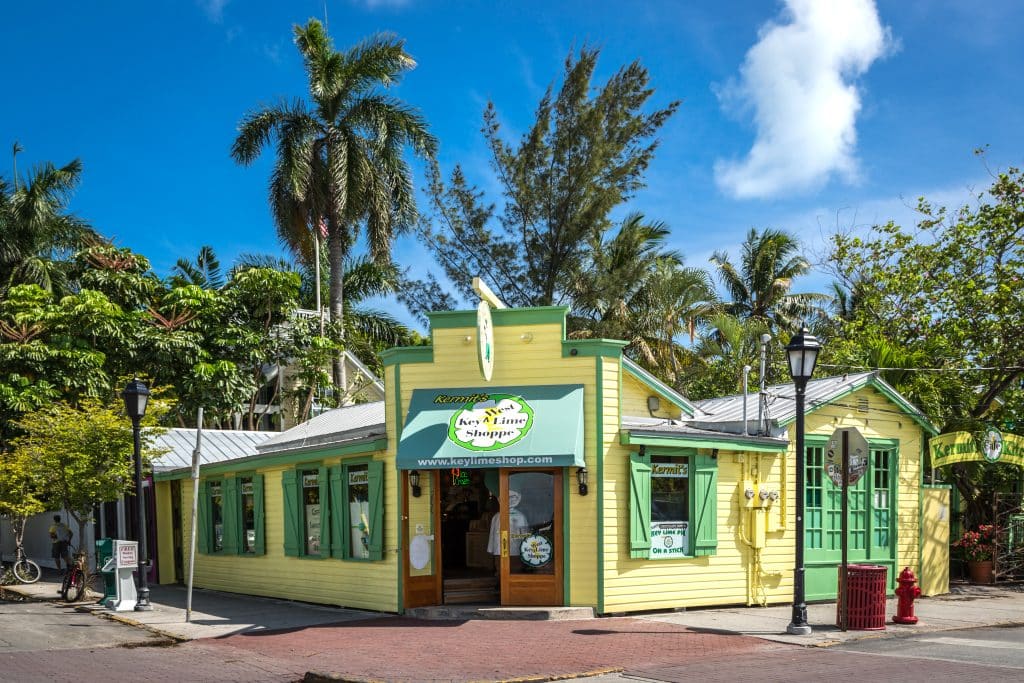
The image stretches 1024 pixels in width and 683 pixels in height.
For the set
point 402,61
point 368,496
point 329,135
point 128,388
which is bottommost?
point 368,496

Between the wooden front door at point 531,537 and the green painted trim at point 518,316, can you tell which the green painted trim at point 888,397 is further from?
the wooden front door at point 531,537

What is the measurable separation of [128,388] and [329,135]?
16321 millimetres

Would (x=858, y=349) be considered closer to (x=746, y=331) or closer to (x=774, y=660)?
(x=746, y=331)

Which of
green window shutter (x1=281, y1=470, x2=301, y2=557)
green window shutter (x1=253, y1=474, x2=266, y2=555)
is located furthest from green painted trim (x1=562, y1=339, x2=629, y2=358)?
green window shutter (x1=253, y1=474, x2=266, y2=555)

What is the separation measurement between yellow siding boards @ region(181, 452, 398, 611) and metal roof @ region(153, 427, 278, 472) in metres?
2.64

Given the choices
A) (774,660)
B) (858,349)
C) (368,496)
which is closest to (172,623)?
(368,496)

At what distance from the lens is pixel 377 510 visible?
1461 centimetres

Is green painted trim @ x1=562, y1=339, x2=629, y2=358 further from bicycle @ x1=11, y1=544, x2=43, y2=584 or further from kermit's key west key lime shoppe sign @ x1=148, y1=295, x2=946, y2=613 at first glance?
bicycle @ x1=11, y1=544, x2=43, y2=584

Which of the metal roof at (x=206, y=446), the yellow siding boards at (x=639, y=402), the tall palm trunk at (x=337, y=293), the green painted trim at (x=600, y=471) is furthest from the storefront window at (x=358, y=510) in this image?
the tall palm trunk at (x=337, y=293)

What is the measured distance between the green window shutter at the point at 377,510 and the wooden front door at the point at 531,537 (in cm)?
196

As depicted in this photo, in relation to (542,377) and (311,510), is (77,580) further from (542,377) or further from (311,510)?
(542,377)

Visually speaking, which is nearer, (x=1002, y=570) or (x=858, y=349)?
(x=1002, y=570)

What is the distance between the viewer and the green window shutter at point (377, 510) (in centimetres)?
1456

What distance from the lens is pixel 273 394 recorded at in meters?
32.6
